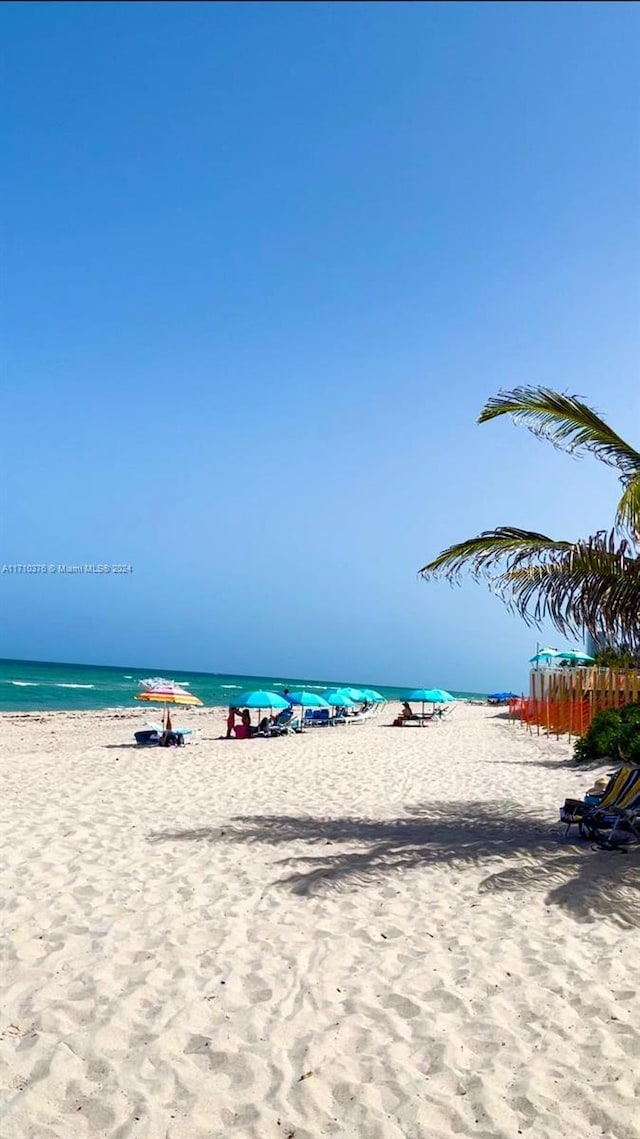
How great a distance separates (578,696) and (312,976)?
57.3 feet

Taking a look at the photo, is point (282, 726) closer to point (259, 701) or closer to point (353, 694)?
point (259, 701)

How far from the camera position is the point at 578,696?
20312 mm

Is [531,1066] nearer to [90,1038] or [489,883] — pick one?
[90,1038]

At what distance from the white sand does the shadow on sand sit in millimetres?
33

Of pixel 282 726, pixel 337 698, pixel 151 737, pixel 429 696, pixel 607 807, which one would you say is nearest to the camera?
pixel 607 807

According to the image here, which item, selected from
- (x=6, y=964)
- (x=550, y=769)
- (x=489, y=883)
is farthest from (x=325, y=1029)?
(x=550, y=769)

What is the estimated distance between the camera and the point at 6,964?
4.38 metres

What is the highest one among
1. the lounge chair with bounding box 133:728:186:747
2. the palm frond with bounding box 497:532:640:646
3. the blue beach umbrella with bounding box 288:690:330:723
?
the palm frond with bounding box 497:532:640:646

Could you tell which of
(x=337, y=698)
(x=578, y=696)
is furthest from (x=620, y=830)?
(x=337, y=698)

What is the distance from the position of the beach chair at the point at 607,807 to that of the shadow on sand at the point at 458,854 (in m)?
0.22

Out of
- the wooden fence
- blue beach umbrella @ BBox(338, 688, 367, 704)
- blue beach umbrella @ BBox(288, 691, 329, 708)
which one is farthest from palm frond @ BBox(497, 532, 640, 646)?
blue beach umbrella @ BBox(338, 688, 367, 704)

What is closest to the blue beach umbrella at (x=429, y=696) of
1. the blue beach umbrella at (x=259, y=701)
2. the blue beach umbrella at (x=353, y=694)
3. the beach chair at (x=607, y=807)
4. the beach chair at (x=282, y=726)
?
the blue beach umbrella at (x=353, y=694)

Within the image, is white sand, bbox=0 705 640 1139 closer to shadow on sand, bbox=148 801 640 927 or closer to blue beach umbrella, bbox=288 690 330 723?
shadow on sand, bbox=148 801 640 927

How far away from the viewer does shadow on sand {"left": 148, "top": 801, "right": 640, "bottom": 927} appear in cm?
573
